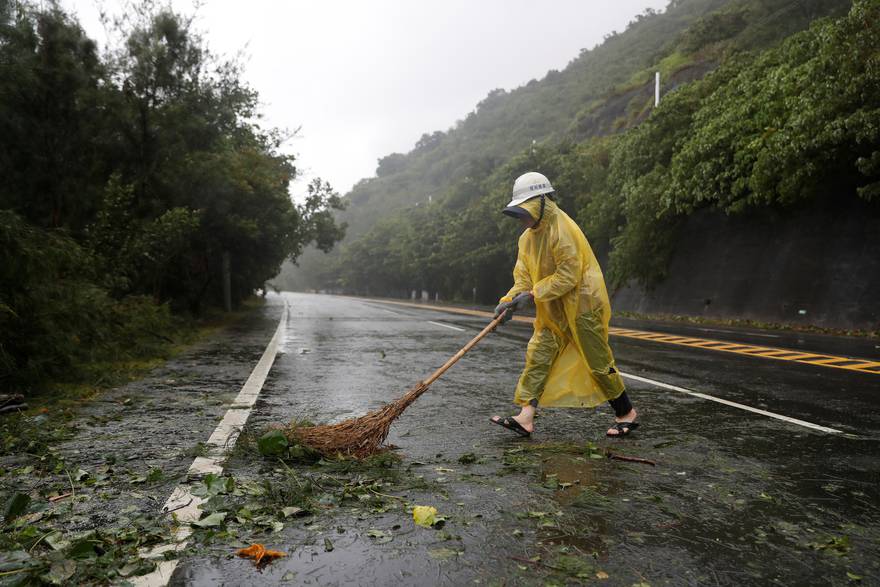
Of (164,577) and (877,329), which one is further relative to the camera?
(877,329)

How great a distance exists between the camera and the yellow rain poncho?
4855 mm

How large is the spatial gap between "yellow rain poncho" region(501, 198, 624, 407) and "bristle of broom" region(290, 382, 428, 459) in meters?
1.23

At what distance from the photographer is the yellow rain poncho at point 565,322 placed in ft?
15.9

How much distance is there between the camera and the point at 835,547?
8.83ft

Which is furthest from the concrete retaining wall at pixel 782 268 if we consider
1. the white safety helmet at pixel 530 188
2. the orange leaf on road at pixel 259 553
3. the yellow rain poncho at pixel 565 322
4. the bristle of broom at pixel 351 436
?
the orange leaf on road at pixel 259 553

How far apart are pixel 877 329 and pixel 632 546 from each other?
57.5 feet

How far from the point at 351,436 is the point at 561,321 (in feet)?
6.34

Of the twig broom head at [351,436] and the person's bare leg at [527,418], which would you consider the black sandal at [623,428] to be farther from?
the twig broom head at [351,436]

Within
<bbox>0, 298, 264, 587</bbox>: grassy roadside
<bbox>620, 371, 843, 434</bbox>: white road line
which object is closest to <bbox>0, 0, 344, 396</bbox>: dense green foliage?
<bbox>0, 298, 264, 587</bbox>: grassy roadside

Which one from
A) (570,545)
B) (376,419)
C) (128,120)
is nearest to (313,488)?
(376,419)

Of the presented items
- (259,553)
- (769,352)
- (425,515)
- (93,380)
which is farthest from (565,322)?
(769,352)

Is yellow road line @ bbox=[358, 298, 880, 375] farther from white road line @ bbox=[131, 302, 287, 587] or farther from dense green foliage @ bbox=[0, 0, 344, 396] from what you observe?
dense green foliage @ bbox=[0, 0, 344, 396]

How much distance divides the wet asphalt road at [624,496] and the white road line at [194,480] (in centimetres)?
10

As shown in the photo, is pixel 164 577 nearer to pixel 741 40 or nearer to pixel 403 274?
pixel 741 40
